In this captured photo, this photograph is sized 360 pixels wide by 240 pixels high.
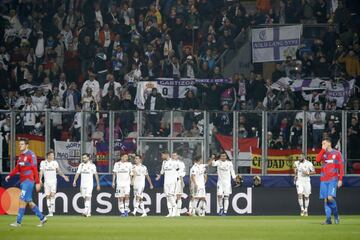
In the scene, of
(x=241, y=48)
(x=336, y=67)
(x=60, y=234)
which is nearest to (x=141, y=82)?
(x=241, y=48)

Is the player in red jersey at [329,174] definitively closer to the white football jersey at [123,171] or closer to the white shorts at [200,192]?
the white shorts at [200,192]

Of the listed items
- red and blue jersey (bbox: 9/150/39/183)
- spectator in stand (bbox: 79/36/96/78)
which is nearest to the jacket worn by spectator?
spectator in stand (bbox: 79/36/96/78)

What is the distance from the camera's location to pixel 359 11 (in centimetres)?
4175

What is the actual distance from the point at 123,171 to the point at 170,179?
1797mm

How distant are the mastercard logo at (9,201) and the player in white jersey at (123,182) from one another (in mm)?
3674

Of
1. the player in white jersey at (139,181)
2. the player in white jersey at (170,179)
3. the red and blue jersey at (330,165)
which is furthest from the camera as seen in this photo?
the player in white jersey at (139,181)

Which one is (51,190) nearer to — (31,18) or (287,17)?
(31,18)

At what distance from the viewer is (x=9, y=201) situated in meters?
37.8

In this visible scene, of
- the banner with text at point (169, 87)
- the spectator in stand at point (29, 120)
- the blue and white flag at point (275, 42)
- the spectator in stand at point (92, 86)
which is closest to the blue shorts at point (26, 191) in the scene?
the spectator in stand at point (29, 120)

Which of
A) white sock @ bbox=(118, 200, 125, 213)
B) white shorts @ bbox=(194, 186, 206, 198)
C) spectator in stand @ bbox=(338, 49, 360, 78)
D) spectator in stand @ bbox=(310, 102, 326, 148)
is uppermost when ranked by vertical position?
spectator in stand @ bbox=(338, 49, 360, 78)

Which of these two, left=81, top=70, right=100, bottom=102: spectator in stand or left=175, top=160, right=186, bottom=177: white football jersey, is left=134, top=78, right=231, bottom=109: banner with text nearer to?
left=81, top=70, right=100, bottom=102: spectator in stand

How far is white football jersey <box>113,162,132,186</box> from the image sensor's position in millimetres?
37938

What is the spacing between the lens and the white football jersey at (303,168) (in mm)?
37375

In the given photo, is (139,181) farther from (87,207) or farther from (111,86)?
(111,86)
